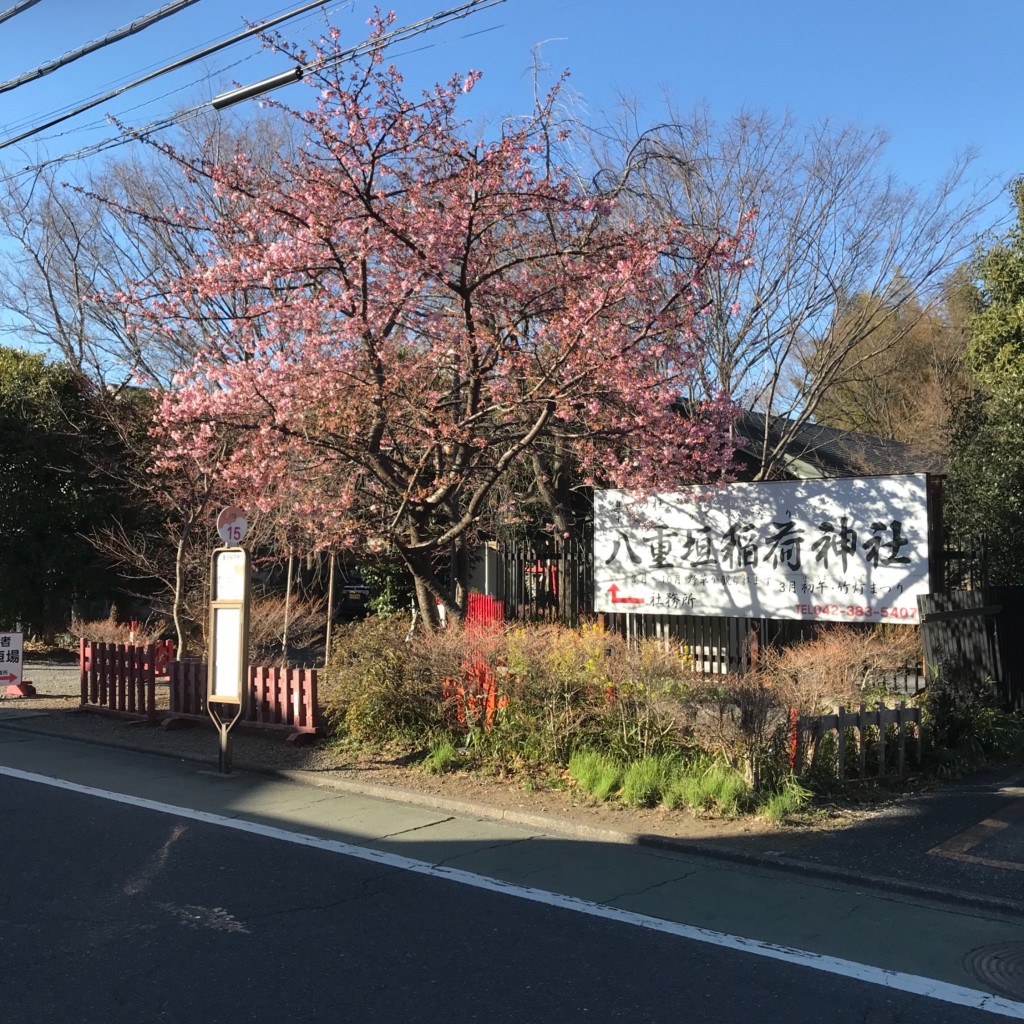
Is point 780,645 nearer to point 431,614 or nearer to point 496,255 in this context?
Result: point 431,614

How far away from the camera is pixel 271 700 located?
1098 centimetres

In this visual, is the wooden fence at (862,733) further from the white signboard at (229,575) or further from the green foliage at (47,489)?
the green foliage at (47,489)

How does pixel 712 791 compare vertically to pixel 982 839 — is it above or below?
above

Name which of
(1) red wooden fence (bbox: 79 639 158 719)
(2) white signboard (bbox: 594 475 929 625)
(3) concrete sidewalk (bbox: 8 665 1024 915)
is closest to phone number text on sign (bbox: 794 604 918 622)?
(2) white signboard (bbox: 594 475 929 625)

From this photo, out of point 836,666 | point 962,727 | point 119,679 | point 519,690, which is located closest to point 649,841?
point 519,690

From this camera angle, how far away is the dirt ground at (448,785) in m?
7.24

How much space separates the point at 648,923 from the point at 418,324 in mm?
Result: 6996

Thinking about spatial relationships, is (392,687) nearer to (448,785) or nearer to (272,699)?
(448,785)

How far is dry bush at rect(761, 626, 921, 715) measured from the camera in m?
8.61

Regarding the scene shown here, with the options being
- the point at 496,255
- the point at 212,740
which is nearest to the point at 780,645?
the point at 496,255

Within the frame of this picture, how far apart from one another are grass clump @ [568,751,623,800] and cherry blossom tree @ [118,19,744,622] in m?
3.25

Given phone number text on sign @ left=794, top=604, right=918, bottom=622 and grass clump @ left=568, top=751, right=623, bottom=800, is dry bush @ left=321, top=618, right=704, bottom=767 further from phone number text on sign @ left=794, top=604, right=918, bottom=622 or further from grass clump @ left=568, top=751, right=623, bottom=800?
phone number text on sign @ left=794, top=604, right=918, bottom=622

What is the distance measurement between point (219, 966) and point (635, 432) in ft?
24.1

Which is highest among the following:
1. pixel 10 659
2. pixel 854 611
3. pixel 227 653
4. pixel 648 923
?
pixel 854 611
